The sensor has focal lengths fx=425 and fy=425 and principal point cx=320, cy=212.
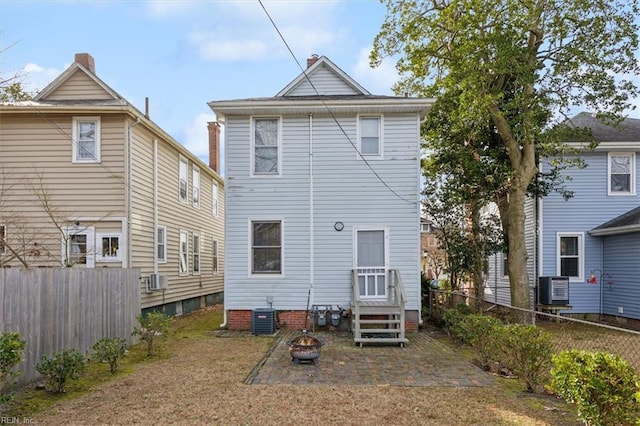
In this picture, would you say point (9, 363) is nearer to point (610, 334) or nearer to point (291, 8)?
point (291, 8)

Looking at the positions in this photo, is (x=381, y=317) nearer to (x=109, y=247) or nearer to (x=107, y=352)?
(x=107, y=352)

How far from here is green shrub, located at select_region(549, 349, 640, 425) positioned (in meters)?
4.05

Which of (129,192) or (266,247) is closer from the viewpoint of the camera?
(129,192)

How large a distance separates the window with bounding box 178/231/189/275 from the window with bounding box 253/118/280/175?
534cm

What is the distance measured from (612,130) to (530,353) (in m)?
11.9

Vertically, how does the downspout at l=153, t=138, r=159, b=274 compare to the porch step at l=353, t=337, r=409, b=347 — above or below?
above

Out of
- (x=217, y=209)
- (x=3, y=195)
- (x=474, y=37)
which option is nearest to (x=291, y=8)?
(x=474, y=37)

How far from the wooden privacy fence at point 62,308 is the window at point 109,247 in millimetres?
2536

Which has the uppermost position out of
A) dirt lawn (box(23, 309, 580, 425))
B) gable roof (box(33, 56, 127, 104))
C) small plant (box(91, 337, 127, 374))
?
gable roof (box(33, 56, 127, 104))

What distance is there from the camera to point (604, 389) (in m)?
4.10

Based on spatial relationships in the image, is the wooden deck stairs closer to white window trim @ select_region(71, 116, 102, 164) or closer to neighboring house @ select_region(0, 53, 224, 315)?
neighboring house @ select_region(0, 53, 224, 315)

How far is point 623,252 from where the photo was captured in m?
12.5

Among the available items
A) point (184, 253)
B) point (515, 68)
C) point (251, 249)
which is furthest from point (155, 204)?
point (515, 68)

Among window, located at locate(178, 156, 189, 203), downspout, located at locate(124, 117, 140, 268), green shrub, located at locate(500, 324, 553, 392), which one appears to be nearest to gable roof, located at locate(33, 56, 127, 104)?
downspout, located at locate(124, 117, 140, 268)
